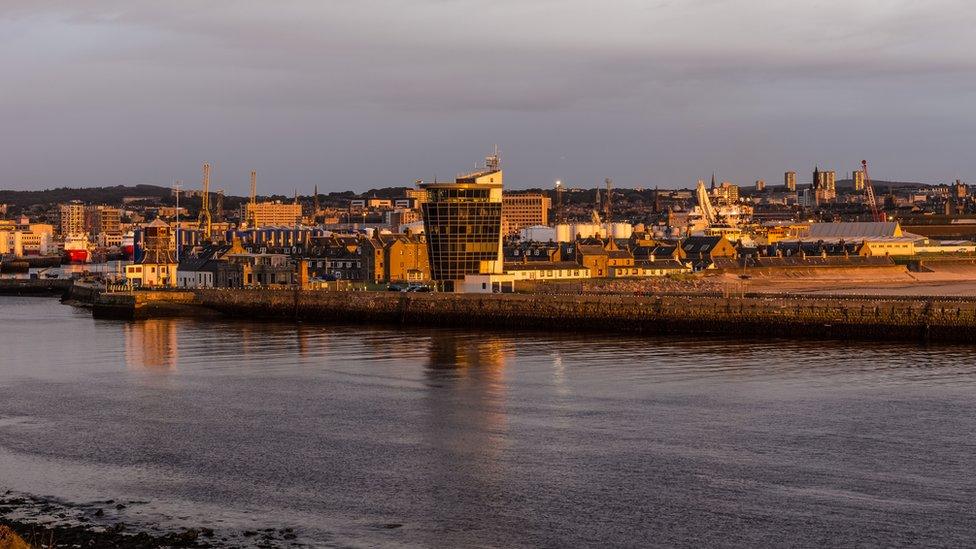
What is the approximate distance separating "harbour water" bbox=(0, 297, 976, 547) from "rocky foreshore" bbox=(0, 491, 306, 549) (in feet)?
1.51

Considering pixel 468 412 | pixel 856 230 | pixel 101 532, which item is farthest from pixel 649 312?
pixel 856 230

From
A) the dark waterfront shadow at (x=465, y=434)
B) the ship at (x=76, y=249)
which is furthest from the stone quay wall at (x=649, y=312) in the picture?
the ship at (x=76, y=249)

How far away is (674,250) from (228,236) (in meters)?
60.6

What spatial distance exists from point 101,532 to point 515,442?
10.4m

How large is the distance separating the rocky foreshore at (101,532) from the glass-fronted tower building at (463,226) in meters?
44.2

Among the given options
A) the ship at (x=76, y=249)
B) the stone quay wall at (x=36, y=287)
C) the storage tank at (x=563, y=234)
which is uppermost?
the storage tank at (x=563, y=234)

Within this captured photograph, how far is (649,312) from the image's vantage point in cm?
5741

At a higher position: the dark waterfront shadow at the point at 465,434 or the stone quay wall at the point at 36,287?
the stone quay wall at the point at 36,287

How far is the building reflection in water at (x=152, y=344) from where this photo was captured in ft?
147

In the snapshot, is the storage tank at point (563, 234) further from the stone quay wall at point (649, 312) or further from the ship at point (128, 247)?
the stone quay wall at point (649, 312)

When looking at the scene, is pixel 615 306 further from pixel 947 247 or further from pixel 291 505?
pixel 947 247

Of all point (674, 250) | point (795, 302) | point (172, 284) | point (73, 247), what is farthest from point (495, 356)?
point (73, 247)

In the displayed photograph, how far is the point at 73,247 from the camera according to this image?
6988 inches

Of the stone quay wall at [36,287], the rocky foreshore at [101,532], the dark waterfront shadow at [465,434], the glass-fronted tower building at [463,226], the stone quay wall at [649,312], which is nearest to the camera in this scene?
the rocky foreshore at [101,532]
